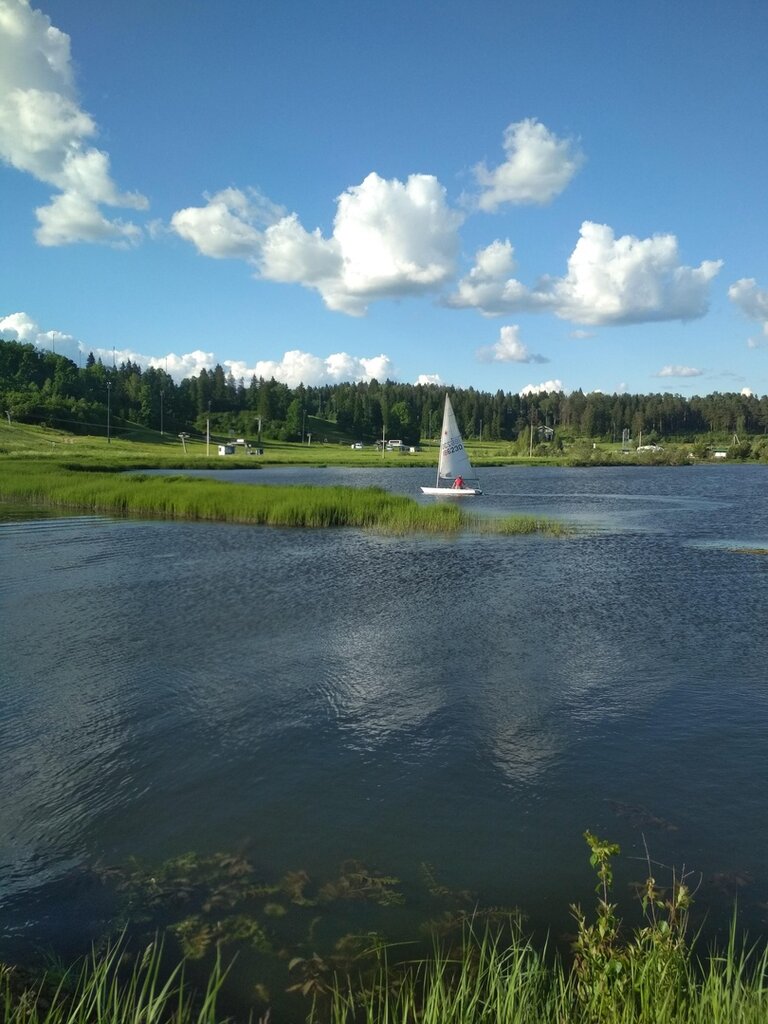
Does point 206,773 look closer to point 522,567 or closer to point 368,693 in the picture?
point 368,693

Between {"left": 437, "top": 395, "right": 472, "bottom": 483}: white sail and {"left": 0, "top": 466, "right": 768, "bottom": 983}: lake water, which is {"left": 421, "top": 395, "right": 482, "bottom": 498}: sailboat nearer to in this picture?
{"left": 437, "top": 395, "right": 472, "bottom": 483}: white sail

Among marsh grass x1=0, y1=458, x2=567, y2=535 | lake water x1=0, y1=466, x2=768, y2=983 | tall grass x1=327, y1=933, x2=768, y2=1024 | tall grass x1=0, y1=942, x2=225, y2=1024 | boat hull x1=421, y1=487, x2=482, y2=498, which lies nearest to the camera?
tall grass x1=327, y1=933, x2=768, y2=1024

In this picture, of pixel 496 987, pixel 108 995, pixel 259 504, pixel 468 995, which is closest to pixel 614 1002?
pixel 496 987

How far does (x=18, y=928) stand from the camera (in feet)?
29.1

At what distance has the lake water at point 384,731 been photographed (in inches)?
411

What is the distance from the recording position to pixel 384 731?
1509cm

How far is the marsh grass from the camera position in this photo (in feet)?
156

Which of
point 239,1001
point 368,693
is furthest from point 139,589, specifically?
point 239,1001

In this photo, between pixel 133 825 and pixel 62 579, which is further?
pixel 62 579

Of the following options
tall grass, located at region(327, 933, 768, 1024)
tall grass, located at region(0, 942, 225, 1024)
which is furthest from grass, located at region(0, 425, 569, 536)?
tall grass, located at region(327, 933, 768, 1024)

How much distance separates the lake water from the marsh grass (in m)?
15.0

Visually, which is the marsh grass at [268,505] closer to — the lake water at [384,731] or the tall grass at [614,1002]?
the lake water at [384,731]

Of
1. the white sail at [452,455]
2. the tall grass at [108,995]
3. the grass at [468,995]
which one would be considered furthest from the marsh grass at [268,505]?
the tall grass at [108,995]

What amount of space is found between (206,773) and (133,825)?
6.31ft
